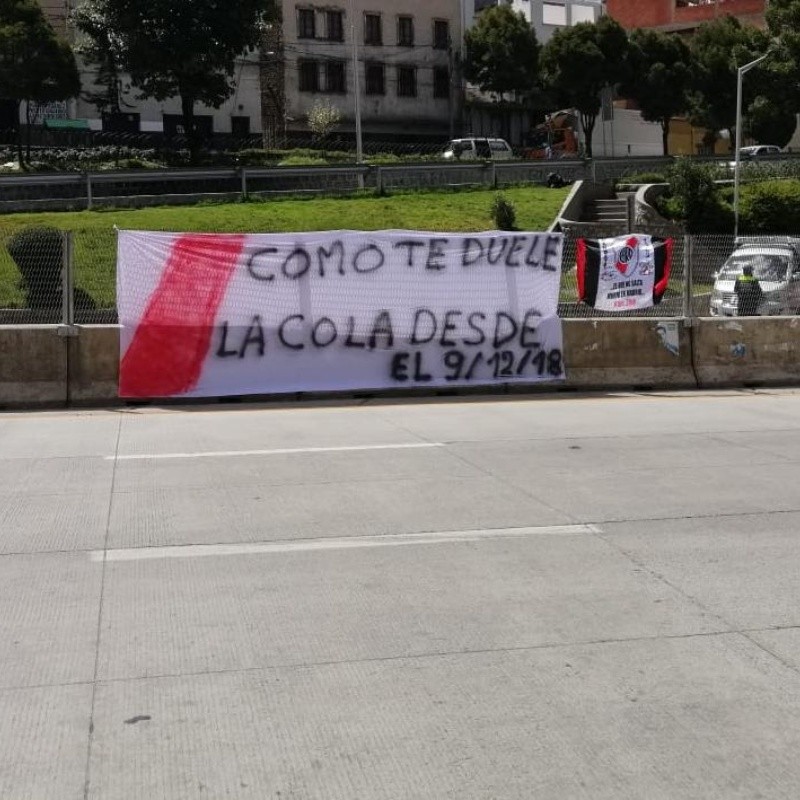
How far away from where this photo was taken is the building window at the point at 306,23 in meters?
58.2

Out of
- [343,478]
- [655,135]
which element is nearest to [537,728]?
[343,478]

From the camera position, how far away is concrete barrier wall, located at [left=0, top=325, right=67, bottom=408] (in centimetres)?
1395

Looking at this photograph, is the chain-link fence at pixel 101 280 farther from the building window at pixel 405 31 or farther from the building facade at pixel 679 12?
the building facade at pixel 679 12

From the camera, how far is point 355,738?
15.0 feet

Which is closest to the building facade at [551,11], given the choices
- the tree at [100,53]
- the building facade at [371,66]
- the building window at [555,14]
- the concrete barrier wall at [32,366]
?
the building window at [555,14]

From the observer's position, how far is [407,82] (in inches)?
2427

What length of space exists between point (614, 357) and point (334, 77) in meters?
46.5

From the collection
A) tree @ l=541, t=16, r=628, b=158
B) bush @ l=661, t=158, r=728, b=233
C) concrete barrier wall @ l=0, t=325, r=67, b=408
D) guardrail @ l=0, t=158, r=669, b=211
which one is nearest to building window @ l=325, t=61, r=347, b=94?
tree @ l=541, t=16, r=628, b=158

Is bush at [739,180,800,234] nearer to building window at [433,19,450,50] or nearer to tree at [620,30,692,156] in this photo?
tree at [620,30,692,156]

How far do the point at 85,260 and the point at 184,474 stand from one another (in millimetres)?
8814

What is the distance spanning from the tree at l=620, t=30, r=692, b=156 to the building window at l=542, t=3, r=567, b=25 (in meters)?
11.8

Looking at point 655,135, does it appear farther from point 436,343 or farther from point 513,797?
point 513,797

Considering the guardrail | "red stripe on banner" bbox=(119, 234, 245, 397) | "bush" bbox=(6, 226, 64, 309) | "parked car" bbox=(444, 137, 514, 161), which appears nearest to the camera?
"red stripe on banner" bbox=(119, 234, 245, 397)

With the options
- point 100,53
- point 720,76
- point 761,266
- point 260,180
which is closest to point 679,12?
point 720,76
